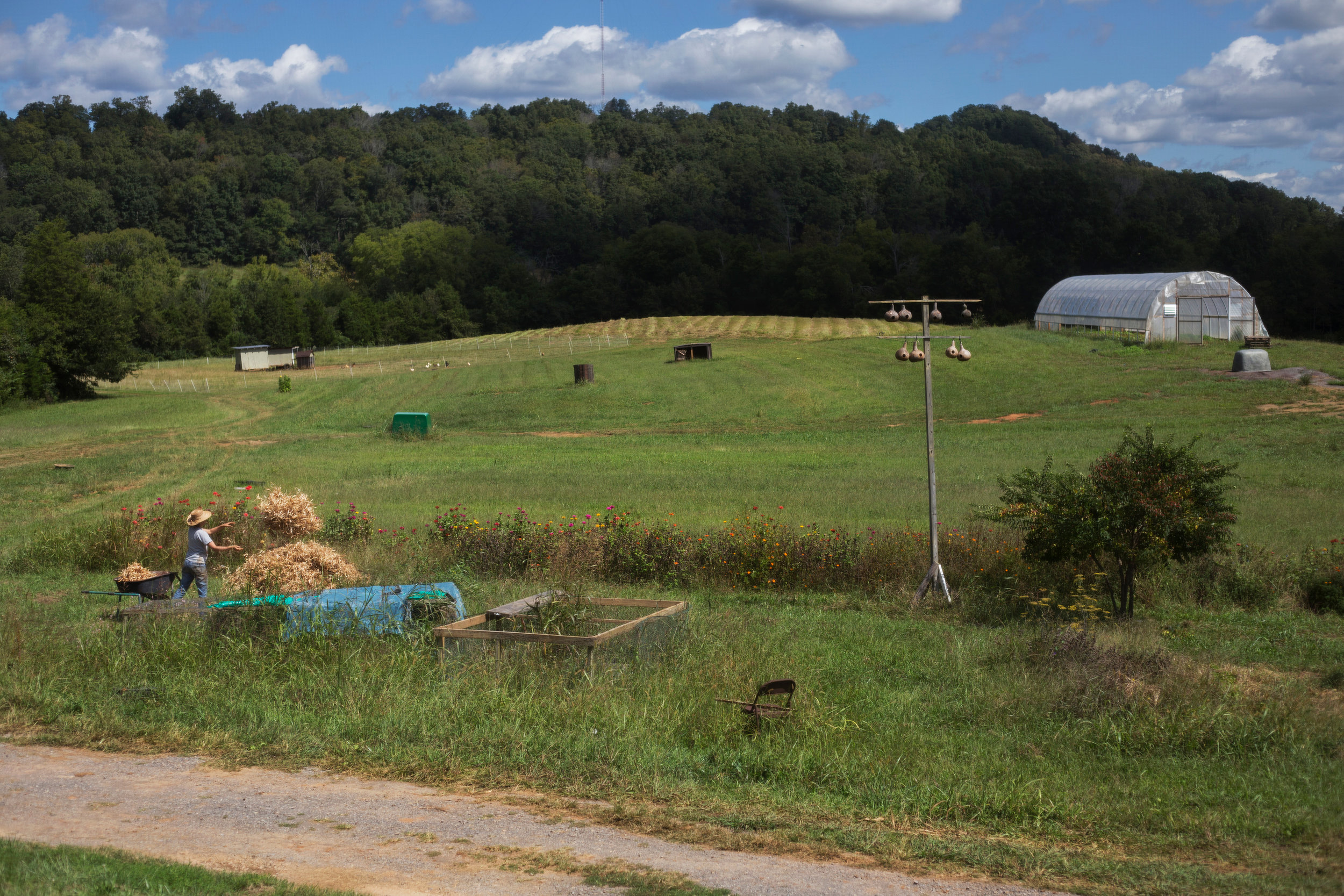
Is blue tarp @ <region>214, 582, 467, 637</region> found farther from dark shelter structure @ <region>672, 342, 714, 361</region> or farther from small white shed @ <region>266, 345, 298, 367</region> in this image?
small white shed @ <region>266, 345, 298, 367</region>

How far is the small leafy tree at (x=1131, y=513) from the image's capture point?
1274cm

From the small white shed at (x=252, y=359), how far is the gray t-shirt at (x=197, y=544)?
67883mm

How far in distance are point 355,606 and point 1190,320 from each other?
55.8 metres

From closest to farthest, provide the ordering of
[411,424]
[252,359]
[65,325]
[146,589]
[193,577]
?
[146,589]
[193,577]
[411,424]
[65,325]
[252,359]

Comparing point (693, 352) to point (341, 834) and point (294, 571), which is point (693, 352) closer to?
point (294, 571)

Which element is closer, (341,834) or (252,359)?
(341,834)

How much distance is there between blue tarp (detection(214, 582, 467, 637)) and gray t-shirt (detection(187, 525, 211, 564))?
6.17 feet

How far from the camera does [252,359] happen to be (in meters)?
77.5

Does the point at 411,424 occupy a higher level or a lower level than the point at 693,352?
lower

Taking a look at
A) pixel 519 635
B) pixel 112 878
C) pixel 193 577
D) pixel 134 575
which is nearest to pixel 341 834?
pixel 112 878

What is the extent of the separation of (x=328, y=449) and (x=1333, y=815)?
3095 cm

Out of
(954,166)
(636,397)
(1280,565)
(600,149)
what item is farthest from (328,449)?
(600,149)

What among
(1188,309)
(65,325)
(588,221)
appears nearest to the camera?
(65,325)

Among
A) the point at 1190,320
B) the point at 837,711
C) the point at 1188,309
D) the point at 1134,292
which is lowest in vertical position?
the point at 837,711
